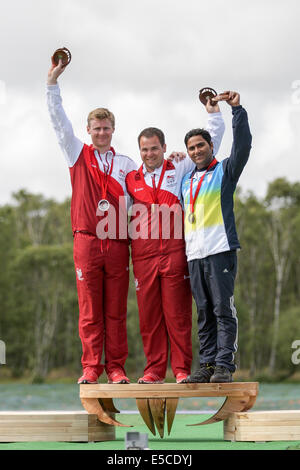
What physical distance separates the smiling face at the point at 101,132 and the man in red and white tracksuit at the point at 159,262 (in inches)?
12.3

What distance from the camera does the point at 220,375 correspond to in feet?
21.7

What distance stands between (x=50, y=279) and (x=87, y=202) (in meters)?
29.0

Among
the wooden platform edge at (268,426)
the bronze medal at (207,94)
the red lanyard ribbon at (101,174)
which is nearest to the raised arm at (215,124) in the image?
the bronze medal at (207,94)

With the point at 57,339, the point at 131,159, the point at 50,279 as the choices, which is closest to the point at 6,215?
the point at 50,279

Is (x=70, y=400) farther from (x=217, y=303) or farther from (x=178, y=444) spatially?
(x=217, y=303)

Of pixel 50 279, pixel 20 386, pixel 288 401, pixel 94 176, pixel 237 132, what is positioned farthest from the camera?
pixel 50 279

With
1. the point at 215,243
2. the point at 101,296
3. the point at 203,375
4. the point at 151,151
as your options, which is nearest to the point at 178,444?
the point at 203,375

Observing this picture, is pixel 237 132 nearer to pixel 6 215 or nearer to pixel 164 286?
pixel 164 286

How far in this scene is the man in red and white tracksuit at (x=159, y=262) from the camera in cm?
688

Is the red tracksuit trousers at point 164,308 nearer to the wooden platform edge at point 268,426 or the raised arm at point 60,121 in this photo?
the wooden platform edge at point 268,426

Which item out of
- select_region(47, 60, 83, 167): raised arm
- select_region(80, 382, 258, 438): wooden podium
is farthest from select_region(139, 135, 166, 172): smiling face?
select_region(80, 382, 258, 438): wooden podium

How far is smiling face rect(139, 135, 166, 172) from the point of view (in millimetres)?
6992

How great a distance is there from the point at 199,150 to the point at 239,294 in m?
26.7
